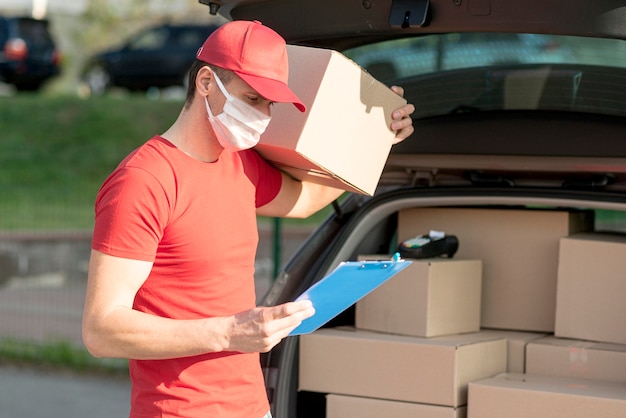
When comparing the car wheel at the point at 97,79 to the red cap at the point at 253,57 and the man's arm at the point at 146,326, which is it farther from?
the man's arm at the point at 146,326

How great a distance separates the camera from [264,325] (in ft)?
7.72

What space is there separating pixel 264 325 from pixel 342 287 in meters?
0.27

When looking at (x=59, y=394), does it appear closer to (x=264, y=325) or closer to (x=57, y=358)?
(x=57, y=358)

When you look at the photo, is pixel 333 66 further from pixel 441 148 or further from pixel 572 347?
pixel 572 347

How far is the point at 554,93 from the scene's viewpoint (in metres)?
3.17

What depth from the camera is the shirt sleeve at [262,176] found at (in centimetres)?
293

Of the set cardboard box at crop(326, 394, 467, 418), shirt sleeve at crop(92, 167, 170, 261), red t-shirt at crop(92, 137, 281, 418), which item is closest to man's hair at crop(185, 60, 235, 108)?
red t-shirt at crop(92, 137, 281, 418)

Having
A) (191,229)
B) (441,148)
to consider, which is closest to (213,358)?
(191,229)

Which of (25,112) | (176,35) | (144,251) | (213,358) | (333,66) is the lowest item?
(213,358)

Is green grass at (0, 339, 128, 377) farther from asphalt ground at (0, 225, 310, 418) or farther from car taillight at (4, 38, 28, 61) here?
car taillight at (4, 38, 28, 61)

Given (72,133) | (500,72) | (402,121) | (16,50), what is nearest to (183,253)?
(402,121)

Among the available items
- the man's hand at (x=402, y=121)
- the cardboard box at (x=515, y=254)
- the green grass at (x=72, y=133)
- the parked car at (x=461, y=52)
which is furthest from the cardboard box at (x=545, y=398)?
the green grass at (x=72, y=133)

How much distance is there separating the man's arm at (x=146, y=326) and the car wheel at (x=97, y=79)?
60.8 ft

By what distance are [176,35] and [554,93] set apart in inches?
684
